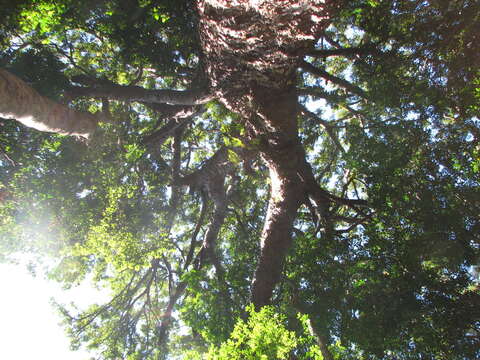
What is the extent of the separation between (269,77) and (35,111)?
17.9 ft

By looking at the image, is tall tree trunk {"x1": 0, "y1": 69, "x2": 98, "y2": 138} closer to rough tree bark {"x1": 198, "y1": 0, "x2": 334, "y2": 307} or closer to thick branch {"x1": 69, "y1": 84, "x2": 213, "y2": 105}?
thick branch {"x1": 69, "y1": 84, "x2": 213, "y2": 105}

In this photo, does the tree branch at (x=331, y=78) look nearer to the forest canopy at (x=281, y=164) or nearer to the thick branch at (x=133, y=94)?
the forest canopy at (x=281, y=164)

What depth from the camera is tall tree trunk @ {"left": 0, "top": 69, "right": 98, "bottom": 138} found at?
575 centimetres

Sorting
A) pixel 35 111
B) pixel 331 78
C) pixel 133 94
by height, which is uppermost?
pixel 331 78

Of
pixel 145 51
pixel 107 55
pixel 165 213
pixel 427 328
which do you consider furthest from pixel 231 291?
pixel 107 55

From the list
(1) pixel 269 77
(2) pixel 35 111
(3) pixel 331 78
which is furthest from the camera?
(3) pixel 331 78

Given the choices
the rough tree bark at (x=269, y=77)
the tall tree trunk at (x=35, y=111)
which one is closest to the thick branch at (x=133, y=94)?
the tall tree trunk at (x=35, y=111)

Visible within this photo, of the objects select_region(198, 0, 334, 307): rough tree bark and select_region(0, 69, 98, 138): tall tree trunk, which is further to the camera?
select_region(0, 69, 98, 138): tall tree trunk

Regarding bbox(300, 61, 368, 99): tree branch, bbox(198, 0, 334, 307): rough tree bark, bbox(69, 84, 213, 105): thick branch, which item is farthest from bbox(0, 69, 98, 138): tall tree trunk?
bbox(300, 61, 368, 99): tree branch

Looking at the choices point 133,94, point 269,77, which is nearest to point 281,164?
point 269,77

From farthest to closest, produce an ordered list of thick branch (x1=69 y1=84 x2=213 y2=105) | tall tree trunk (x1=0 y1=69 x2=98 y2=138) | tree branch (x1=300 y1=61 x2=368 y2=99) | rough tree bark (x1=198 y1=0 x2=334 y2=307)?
thick branch (x1=69 y1=84 x2=213 y2=105), tree branch (x1=300 y1=61 x2=368 y2=99), tall tree trunk (x1=0 y1=69 x2=98 y2=138), rough tree bark (x1=198 y1=0 x2=334 y2=307)

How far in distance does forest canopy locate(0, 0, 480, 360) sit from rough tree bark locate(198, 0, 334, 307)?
3 cm

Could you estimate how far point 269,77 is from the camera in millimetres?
4559

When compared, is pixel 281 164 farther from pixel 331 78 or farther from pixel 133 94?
pixel 133 94
